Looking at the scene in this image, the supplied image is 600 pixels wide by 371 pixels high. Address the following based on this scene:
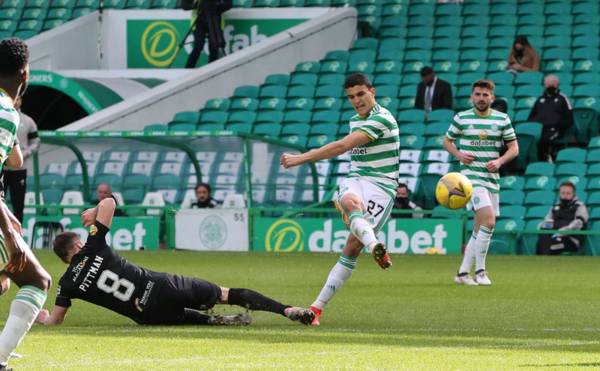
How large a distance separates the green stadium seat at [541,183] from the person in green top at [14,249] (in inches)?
636

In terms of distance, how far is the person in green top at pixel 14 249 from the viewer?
7102 mm

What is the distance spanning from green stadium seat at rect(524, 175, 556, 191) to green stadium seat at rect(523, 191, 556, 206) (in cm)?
15

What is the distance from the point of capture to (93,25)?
101ft

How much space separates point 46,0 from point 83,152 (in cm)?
1090

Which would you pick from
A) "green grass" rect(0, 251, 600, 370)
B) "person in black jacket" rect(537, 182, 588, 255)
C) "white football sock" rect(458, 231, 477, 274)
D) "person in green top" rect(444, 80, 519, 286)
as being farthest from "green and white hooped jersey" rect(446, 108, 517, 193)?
"person in black jacket" rect(537, 182, 588, 255)

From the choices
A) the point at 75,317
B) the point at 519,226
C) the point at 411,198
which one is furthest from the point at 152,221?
the point at 75,317

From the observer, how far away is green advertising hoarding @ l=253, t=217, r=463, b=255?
21781 millimetres

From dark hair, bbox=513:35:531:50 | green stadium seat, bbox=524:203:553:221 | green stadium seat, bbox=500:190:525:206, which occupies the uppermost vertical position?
dark hair, bbox=513:35:531:50

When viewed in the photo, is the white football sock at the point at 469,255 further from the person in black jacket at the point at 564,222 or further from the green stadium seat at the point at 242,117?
the green stadium seat at the point at 242,117

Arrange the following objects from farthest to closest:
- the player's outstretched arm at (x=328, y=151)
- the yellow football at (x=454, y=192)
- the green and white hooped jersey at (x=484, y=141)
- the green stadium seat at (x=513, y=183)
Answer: the green stadium seat at (x=513, y=183) < the green and white hooped jersey at (x=484, y=141) < the yellow football at (x=454, y=192) < the player's outstretched arm at (x=328, y=151)

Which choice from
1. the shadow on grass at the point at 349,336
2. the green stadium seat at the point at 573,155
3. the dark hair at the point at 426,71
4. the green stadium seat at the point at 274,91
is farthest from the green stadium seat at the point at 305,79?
the shadow on grass at the point at 349,336

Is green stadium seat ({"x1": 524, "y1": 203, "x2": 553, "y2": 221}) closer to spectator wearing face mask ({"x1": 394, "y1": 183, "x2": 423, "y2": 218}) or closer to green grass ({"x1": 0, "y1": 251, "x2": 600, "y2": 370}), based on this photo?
spectator wearing face mask ({"x1": 394, "y1": 183, "x2": 423, "y2": 218})

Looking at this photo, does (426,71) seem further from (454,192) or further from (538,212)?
(454,192)

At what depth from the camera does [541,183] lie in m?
23.0
